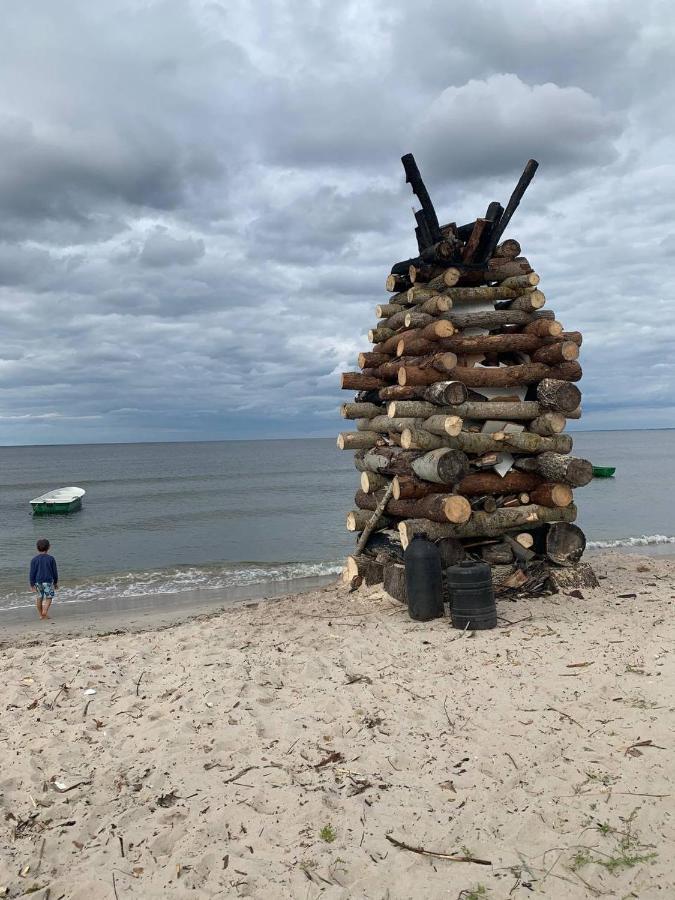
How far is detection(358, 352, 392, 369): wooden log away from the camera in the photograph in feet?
38.9

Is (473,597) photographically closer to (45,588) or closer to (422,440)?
(422,440)

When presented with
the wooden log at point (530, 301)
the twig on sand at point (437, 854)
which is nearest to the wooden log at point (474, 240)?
the wooden log at point (530, 301)

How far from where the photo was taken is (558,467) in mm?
9633

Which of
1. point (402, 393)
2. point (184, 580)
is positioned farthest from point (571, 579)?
point (184, 580)

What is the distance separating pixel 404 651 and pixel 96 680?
3.50m

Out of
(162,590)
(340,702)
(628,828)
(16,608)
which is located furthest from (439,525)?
(16,608)

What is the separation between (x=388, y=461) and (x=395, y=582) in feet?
6.78

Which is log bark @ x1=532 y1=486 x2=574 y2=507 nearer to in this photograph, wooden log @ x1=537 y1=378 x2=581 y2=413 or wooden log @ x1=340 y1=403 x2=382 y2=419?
wooden log @ x1=537 y1=378 x2=581 y2=413

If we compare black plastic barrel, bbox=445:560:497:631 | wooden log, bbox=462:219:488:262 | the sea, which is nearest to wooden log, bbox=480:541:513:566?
black plastic barrel, bbox=445:560:497:631

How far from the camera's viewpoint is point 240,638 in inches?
335

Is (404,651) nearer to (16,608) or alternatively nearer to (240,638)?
(240,638)

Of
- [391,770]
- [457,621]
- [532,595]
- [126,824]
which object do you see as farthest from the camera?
[532,595]

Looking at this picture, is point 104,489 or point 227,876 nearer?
point 227,876

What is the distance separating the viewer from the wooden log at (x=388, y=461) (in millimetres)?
10109
